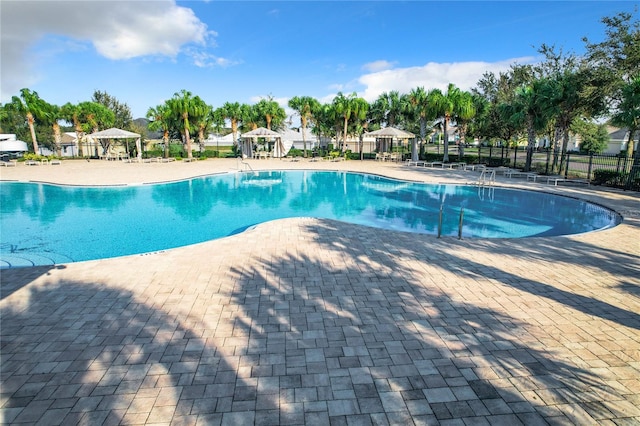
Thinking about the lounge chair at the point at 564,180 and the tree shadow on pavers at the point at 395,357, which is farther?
the lounge chair at the point at 564,180

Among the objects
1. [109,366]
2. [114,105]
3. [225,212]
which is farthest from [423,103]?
[114,105]

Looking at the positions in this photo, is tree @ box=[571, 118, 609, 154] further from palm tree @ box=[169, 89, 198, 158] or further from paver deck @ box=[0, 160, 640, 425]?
A: palm tree @ box=[169, 89, 198, 158]

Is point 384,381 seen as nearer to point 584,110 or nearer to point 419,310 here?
point 419,310

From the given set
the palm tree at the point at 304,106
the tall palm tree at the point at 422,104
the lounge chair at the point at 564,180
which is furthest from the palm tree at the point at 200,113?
the lounge chair at the point at 564,180

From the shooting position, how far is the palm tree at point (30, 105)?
104 feet

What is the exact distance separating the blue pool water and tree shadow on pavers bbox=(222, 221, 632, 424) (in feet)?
19.6

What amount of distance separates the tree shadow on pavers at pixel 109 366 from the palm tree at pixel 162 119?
2988 centimetres

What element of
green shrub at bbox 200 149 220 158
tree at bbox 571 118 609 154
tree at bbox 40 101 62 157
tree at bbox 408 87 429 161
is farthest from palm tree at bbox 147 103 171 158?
tree at bbox 571 118 609 154

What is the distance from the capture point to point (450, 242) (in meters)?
8.40

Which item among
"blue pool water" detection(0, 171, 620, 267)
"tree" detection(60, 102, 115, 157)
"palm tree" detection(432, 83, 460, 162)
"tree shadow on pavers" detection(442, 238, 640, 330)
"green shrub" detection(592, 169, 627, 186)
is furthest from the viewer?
"tree" detection(60, 102, 115, 157)

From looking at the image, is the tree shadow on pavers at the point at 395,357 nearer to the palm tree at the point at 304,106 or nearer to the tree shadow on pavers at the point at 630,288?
the tree shadow on pavers at the point at 630,288

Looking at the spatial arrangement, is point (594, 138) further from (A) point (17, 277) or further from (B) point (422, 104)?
(A) point (17, 277)

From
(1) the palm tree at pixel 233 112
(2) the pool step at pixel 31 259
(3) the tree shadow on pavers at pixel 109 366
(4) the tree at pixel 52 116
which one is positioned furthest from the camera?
(1) the palm tree at pixel 233 112

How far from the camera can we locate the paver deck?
3219 mm
